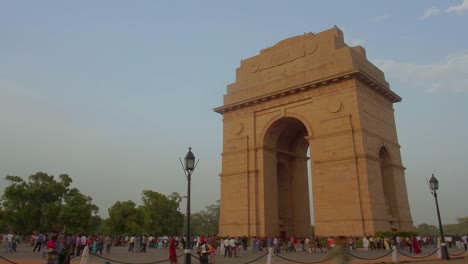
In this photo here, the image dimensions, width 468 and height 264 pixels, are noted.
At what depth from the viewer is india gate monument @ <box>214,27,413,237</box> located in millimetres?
24109

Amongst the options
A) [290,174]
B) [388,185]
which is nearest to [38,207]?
[290,174]

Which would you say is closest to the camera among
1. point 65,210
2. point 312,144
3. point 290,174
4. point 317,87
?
point 312,144

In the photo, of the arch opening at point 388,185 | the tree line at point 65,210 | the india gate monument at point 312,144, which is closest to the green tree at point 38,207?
the tree line at point 65,210

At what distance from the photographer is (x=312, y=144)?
2652 centimetres

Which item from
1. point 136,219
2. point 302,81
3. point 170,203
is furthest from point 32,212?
point 302,81

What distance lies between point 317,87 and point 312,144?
13.8 feet

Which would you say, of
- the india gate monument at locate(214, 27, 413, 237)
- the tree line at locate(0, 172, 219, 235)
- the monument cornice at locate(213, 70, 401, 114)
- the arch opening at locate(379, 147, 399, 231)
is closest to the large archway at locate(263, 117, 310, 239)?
the india gate monument at locate(214, 27, 413, 237)

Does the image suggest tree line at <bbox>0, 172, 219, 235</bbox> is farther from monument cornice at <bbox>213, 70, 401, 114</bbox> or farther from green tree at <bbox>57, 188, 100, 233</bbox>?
monument cornice at <bbox>213, 70, 401, 114</bbox>

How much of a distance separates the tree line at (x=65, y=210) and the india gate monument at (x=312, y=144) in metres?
26.7

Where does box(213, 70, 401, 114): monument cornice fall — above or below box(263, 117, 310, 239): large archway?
above

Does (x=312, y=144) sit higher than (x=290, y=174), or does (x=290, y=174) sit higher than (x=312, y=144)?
(x=312, y=144)

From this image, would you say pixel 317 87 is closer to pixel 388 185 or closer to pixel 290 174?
pixel 388 185

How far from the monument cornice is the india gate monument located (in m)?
0.07

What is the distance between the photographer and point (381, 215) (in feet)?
77.4
